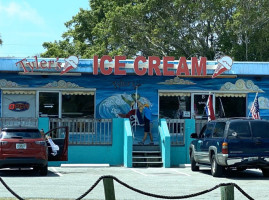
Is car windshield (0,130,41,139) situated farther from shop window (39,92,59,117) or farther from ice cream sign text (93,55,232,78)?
shop window (39,92,59,117)

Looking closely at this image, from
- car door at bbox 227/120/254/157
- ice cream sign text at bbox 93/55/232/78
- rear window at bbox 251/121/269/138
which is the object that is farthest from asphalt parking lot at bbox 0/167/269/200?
ice cream sign text at bbox 93/55/232/78

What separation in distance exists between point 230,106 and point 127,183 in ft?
40.0

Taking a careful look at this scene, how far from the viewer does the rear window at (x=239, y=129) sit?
56.5ft

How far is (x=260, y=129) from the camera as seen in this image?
1741 cm

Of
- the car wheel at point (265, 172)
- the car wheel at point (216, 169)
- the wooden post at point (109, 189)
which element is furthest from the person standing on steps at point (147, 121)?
the wooden post at point (109, 189)

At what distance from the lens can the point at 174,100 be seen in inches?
1035

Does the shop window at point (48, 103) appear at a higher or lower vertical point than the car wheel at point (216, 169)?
higher

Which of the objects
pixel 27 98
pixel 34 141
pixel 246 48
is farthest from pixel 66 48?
pixel 34 141

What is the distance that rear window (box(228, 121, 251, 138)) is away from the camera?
17234mm

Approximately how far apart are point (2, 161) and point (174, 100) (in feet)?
35.0

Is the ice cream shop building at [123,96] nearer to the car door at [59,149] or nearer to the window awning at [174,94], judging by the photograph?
the window awning at [174,94]

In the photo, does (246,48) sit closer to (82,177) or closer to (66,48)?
(66,48)

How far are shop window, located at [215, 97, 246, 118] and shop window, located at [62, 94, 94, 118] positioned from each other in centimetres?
572

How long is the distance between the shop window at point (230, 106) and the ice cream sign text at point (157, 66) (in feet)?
5.28
